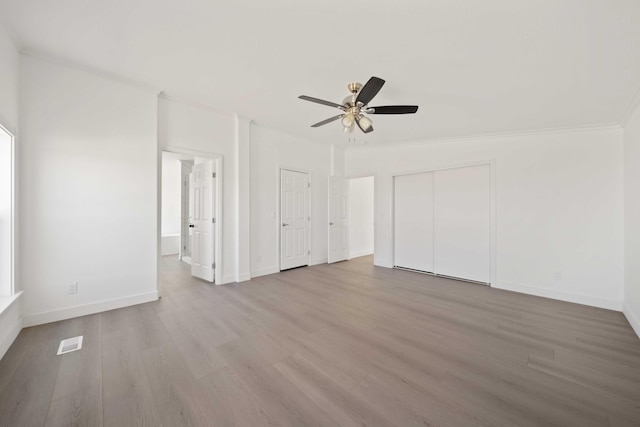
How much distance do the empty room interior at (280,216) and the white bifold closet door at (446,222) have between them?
4 cm

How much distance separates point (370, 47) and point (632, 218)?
3.71 meters

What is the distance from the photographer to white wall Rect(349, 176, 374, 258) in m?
6.66

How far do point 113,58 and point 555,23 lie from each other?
3958 mm

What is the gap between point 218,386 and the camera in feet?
5.71

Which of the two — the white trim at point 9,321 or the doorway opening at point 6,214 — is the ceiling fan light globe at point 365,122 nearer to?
the doorway opening at point 6,214

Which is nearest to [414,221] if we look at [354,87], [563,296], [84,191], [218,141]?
[563,296]

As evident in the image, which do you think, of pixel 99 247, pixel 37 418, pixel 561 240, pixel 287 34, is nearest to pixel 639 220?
pixel 561 240

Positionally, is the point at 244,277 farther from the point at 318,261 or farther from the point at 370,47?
the point at 370,47

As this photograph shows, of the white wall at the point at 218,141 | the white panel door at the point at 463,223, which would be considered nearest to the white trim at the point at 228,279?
the white wall at the point at 218,141

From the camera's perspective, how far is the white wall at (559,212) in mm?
3377

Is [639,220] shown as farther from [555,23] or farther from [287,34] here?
[287,34]

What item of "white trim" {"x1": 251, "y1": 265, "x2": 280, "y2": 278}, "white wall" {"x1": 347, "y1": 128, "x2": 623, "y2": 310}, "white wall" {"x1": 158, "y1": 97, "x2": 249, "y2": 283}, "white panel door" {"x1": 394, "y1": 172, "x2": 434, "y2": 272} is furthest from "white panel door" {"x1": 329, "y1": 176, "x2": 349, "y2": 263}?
"white wall" {"x1": 347, "y1": 128, "x2": 623, "y2": 310}

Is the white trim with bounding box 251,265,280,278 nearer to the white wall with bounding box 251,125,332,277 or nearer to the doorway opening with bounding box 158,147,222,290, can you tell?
the white wall with bounding box 251,125,332,277

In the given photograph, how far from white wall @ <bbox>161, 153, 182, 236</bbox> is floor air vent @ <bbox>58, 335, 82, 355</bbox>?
5566 mm
